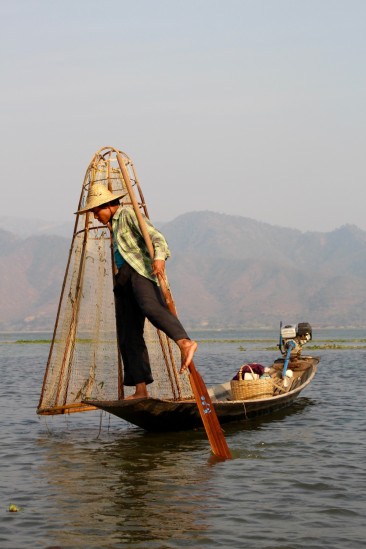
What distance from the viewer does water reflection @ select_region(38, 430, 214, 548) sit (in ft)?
25.2

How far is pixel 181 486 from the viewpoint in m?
9.44

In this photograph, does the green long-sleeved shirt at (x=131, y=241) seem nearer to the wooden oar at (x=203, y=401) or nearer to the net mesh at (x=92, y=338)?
the wooden oar at (x=203, y=401)

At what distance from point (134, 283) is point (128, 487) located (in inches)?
102

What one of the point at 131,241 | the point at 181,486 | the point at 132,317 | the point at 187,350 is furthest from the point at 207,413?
the point at 131,241

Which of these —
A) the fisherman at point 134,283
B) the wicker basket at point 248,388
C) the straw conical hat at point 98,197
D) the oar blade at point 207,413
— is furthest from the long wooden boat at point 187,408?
the straw conical hat at point 98,197

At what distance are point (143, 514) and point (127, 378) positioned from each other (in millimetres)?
3377

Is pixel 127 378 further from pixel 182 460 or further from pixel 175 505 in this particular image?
pixel 175 505

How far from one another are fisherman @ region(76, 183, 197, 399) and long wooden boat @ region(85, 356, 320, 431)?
12.6 inches

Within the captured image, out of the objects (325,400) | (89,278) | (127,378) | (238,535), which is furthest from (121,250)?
(325,400)

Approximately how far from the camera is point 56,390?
13289mm

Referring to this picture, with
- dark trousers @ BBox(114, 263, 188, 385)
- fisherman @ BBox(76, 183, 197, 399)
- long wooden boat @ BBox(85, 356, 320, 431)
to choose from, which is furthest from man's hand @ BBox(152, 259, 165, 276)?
long wooden boat @ BBox(85, 356, 320, 431)

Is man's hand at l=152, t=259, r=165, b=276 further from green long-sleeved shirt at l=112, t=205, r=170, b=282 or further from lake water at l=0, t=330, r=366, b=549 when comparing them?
lake water at l=0, t=330, r=366, b=549

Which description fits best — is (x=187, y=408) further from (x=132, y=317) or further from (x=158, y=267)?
(x=158, y=267)

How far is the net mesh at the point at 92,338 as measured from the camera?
43.7ft
